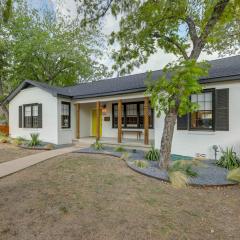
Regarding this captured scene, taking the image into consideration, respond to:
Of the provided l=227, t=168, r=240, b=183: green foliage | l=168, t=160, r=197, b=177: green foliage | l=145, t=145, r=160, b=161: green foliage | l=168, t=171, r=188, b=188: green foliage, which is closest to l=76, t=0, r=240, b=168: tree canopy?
l=168, t=160, r=197, b=177: green foliage

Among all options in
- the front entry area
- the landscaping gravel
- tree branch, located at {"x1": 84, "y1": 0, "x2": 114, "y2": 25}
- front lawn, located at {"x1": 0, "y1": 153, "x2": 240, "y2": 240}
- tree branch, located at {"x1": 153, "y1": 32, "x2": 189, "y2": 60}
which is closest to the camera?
front lawn, located at {"x1": 0, "y1": 153, "x2": 240, "y2": 240}

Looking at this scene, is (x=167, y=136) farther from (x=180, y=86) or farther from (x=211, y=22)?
(x=211, y=22)

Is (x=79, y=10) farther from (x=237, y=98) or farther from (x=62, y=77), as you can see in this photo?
(x=62, y=77)

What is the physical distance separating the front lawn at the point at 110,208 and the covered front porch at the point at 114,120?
6004mm

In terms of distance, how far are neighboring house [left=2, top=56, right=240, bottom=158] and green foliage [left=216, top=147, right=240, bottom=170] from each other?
421 mm

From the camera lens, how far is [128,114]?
44.5ft

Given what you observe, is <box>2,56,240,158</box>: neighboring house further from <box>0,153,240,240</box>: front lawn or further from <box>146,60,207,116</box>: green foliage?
<box>0,153,240,240</box>: front lawn

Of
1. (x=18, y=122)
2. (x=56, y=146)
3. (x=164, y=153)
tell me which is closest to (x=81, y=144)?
(x=56, y=146)

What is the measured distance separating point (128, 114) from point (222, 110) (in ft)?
21.7

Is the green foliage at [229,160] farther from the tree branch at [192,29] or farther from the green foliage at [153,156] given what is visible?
the tree branch at [192,29]

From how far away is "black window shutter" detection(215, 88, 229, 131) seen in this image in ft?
26.1

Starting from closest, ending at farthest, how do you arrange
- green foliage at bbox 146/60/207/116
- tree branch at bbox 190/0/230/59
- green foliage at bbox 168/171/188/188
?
green foliage at bbox 168/171/188/188, green foliage at bbox 146/60/207/116, tree branch at bbox 190/0/230/59

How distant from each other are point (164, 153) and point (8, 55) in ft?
68.4

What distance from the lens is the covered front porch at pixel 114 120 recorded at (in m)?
12.3
